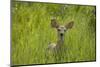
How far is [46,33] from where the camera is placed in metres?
2.37

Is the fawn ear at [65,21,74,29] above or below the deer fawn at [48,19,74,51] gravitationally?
above

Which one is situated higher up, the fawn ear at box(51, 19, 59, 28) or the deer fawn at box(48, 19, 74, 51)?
the fawn ear at box(51, 19, 59, 28)

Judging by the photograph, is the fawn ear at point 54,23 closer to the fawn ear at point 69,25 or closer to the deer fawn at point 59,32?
the deer fawn at point 59,32

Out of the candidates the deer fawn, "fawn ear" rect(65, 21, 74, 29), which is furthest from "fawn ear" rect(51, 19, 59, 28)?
"fawn ear" rect(65, 21, 74, 29)

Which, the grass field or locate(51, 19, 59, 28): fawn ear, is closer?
the grass field

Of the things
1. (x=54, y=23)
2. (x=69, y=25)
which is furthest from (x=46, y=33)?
(x=69, y=25)

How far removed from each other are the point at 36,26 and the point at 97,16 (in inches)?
34.4

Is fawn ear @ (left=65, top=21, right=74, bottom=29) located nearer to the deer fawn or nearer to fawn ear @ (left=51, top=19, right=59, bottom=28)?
the deer fawn

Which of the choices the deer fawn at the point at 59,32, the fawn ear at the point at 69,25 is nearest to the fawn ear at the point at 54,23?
the deer fawn at the point at 59,32

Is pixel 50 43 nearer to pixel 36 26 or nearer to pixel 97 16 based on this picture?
pixel 36 26

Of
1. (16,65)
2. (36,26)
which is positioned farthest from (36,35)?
(16,65)

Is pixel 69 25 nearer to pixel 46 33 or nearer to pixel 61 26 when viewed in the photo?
pixel 61 26

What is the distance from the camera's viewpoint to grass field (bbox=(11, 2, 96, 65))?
2246 millimetres

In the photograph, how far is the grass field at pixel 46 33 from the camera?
225 centimetres
